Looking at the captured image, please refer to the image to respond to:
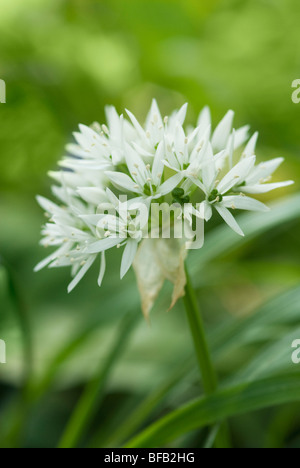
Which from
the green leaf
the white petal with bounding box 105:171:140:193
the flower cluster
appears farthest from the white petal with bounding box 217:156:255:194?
the green leaf

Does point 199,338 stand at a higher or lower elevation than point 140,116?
lower

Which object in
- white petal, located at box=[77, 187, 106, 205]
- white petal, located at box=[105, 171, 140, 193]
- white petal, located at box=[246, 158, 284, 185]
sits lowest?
white petal, located at box=[105, 171, 140, 193]

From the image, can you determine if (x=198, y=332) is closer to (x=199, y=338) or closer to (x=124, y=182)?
(x=199, y=338)

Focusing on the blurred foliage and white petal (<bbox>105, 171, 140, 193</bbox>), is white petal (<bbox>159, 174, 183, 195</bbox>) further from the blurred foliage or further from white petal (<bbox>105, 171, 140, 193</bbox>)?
the blurred foliage

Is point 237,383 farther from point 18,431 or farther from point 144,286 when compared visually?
point 18,431

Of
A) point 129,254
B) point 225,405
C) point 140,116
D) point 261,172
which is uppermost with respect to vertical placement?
point 140,116

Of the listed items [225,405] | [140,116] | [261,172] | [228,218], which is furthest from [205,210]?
[140,116]

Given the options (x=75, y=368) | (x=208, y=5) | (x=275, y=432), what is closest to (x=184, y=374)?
(x=275, y=432)
